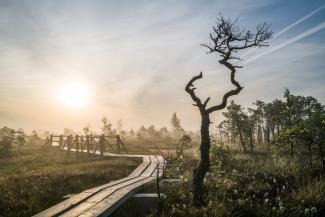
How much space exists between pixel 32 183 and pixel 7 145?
24.9 meters

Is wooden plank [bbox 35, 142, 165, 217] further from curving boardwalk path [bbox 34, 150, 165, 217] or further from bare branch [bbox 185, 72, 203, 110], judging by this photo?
bare branch [bbox 185, 72, 203, 110]

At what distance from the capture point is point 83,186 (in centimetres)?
1222

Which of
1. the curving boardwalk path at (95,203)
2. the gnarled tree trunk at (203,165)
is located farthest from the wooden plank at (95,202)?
the gnarled tree trunk at (203,165)

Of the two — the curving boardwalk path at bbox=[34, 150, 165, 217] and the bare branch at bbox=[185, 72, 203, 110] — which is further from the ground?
the bare branch at bbox=[185, 72, 203, 110]

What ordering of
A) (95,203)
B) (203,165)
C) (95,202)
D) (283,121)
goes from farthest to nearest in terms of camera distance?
(283,121)
(203,165)
(95,202)
(95,203)

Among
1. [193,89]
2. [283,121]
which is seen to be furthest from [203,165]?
[283,121]

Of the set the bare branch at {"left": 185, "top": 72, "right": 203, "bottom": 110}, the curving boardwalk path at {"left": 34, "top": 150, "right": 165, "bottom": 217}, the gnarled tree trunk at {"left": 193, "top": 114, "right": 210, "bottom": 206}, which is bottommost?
the curving boardwalk path at {"left": 34, "top": 150, "right": 165, "bottom": 217}

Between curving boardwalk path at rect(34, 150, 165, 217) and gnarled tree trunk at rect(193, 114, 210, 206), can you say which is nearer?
curving boardwalk path at rect(34, 150, 165, 217)

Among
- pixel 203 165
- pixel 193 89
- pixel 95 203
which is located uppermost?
pixel 193 89

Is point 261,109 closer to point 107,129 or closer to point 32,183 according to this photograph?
point 107,129

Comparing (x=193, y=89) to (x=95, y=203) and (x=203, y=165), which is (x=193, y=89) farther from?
(x=95, y=203)

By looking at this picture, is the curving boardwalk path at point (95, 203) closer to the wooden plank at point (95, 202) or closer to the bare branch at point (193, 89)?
the wooden plank at point (95, 202)

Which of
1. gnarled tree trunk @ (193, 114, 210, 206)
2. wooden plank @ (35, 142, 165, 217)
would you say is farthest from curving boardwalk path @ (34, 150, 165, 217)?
gnarled tree trunk @ (193, 114, 210, 206)

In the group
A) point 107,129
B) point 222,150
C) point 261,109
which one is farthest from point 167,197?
point 107,129
